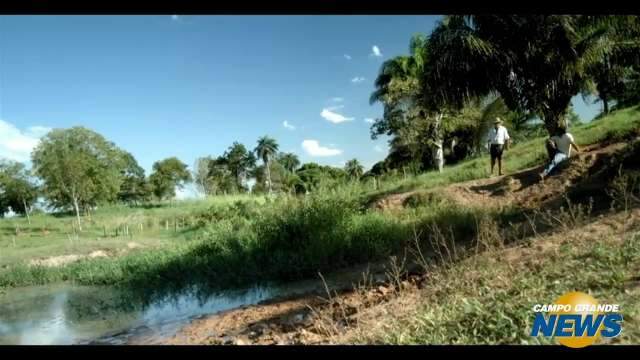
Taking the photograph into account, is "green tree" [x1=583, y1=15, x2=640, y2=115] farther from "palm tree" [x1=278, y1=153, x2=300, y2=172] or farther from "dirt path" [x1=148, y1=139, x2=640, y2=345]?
"palm tree" [x1=278, y1=153, x2=300, y2=172]

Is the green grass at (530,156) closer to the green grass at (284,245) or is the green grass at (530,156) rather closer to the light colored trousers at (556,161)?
the green grass at (284,245)

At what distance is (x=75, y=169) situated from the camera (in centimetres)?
2983

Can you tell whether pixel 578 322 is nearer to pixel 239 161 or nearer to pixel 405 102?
pixel 405 102

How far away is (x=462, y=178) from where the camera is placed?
48.4ft

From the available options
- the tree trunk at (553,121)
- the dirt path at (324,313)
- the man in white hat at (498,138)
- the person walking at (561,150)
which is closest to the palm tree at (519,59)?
the tree trunk at (553,121)

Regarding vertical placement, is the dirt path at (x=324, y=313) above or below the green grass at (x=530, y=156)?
below

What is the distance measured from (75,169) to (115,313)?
2488cm

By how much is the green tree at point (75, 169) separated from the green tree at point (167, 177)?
10.8 m

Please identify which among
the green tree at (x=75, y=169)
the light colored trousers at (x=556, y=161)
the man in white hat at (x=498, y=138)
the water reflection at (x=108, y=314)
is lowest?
the water reflection at (x=108, y=314)

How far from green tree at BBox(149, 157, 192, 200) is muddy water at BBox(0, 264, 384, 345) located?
38039mm

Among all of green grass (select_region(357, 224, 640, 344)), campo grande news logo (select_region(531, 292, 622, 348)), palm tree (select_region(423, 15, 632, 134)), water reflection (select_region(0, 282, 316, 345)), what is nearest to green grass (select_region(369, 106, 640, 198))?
palm tree (select_region(423, 15, 632, 134))

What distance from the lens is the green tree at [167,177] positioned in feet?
156

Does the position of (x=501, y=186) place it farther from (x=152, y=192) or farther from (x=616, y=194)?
(x=152, y=192)

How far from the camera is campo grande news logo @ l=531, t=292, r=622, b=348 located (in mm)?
3045
